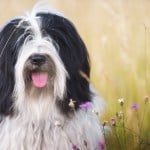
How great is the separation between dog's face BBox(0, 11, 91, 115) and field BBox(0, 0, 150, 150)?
734 millimetres

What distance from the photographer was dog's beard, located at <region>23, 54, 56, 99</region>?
5.29 metres

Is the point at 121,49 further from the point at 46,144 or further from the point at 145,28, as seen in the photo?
the point at 46,144

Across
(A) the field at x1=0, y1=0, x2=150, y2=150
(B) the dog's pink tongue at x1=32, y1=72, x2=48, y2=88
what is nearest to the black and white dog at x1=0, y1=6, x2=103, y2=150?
(B) the dog's pink tongue at x1=32, y1=72, x2=48, y2=88

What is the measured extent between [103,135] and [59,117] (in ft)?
1.22

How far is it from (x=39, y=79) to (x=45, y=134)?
427mm

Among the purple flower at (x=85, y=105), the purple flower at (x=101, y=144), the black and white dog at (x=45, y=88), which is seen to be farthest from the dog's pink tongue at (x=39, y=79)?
the purple flower at (x=101, y=144)

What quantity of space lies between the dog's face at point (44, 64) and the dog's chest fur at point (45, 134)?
0.09 metres

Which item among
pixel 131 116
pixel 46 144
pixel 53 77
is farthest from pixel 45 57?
pixel 131 116

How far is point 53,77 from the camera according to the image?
17.7 ft

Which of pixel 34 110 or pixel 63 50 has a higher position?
pixel 63 50

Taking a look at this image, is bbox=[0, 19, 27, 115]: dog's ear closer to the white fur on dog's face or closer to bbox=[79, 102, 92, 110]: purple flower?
the white fur on dog's face

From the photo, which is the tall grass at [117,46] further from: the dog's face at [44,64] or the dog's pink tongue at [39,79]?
the dog's pink tongue at [39,79]

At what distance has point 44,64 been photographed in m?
5.30

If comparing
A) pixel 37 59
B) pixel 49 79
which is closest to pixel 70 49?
pixel 49 79
